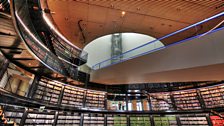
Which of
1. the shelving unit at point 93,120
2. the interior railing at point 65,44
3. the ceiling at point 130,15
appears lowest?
the shelving unit at point 93,120

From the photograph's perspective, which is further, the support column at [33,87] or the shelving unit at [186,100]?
the shelving unit at [186,100]

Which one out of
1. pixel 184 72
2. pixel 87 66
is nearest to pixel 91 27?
pixel 87 66

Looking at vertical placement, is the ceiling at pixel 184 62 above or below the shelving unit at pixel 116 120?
above

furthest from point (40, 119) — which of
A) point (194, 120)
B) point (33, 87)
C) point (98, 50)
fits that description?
point (194, 120)

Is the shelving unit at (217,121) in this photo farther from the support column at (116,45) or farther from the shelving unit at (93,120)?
the support column at (116,45)

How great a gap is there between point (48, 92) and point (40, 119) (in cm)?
117

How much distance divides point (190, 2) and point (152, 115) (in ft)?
19.8

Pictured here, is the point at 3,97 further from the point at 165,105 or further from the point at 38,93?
the point at 165,105

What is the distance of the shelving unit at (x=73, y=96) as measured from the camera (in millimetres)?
6698

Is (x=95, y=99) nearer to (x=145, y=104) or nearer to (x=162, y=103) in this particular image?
(x=145, y=104)

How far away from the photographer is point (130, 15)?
5988 mm

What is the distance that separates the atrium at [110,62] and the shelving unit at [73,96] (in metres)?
0.05

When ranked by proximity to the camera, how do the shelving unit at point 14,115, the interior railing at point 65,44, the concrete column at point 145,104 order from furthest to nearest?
the concrete column at point 145,104, the interior railing at point 65,44, the shelving unit at point 14,115

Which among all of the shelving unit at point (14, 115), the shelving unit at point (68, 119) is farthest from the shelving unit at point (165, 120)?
the shelving unit at point (14, 115)
